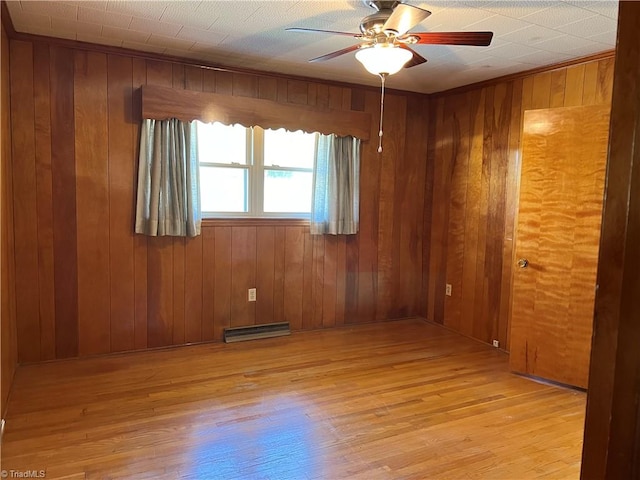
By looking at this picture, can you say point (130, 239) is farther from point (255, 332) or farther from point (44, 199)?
point (255, 332)

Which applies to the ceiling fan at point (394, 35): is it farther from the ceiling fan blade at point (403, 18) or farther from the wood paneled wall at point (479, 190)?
the wood paneled wall at point (479, 190)

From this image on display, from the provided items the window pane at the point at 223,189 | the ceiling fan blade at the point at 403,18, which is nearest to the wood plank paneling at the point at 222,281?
the window pane at the point at 223,189

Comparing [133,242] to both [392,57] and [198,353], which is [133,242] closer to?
[198,353]

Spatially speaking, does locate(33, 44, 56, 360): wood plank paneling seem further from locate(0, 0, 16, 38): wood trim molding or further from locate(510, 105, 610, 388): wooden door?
locate(510, 105, 610, 388): wooden door

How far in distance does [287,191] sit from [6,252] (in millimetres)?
2236

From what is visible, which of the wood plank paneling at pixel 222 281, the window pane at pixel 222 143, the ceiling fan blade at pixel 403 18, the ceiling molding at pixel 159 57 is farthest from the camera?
the wood plank paneling at pixel 222 281

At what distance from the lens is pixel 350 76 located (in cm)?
414

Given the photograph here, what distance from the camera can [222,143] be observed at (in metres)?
3.98

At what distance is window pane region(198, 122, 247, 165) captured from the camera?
390 cm

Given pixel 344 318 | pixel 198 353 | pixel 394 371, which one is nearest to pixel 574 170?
pixel 394 371

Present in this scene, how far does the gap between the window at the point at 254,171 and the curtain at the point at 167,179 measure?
211 millimetres

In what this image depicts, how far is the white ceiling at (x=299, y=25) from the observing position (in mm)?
2559

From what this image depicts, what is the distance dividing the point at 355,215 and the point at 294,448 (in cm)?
247

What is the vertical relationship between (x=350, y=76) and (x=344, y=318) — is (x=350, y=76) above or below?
above
